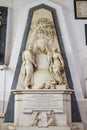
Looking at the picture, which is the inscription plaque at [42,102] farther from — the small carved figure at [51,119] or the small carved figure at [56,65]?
the small carved figure at [56,65]

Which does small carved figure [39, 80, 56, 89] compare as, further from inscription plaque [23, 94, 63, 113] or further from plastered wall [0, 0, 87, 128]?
plastered wall [0, 0, 87, 128]

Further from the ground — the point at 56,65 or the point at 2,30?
the point at 2,30

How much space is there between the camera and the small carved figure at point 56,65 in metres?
5.09

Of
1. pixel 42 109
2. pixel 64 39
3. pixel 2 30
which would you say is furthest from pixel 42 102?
pixel 2 30

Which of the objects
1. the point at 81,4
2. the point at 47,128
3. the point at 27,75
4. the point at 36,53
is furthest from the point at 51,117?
the point at 81,4

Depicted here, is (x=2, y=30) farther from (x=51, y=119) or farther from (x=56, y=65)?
(x=51, y=119)

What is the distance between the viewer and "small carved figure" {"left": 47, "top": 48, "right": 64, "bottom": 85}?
5.09 metres

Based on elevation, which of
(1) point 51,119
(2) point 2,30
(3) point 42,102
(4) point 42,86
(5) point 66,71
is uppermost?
(2) point 2,30

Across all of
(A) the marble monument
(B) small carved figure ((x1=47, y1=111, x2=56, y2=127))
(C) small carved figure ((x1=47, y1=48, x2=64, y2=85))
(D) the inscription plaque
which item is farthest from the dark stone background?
(B) small carved figure ((x1=47, y1=111, x2=56, y2=127))

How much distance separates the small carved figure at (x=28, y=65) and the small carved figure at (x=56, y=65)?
347mm

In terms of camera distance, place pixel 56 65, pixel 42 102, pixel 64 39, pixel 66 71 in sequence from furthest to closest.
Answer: pixel 64 39
pixel 66 71
pixel 56 65
pixel 42 102

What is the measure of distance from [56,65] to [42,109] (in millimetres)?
949

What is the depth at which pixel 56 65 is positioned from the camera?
202 inches

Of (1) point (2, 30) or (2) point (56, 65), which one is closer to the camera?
(2) point (56, 65)
